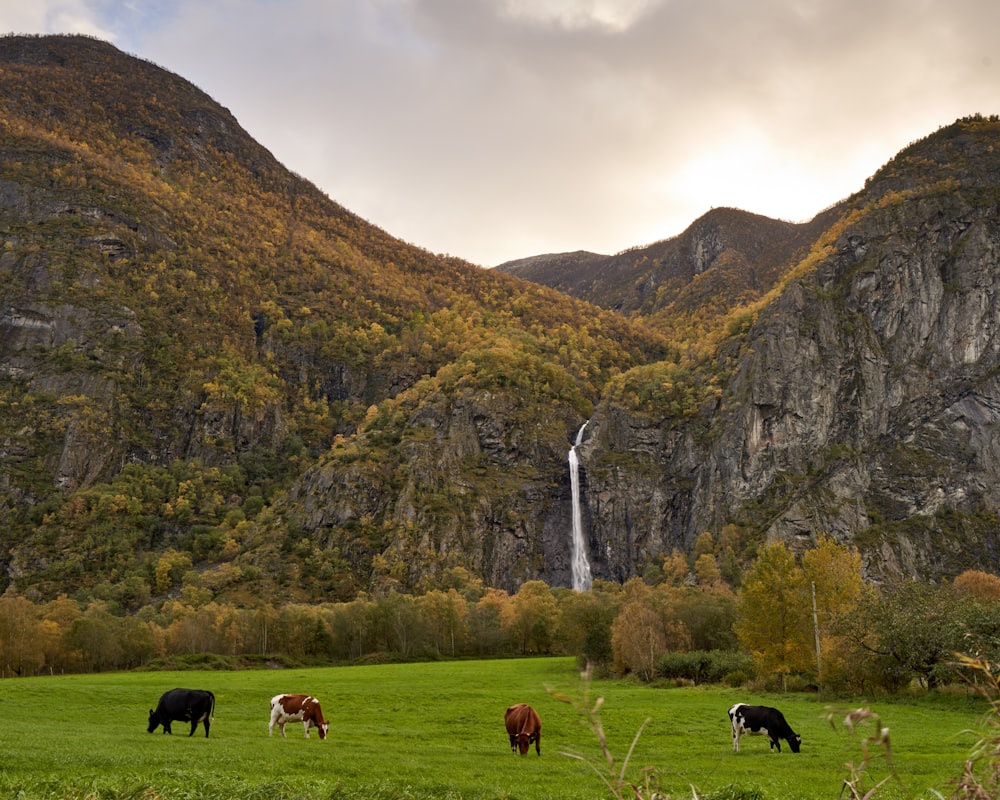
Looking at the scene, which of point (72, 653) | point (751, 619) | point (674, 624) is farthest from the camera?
point (72, 653)

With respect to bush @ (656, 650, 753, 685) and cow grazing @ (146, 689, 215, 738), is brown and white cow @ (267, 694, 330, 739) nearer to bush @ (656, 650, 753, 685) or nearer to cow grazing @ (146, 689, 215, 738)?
cow grazing @ (146, 689, 215, 738)

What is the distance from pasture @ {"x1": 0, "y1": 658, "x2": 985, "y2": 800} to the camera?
18.2 metres

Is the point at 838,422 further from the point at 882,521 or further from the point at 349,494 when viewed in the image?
the point at 349,494

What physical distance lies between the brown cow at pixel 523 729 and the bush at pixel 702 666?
138 feet

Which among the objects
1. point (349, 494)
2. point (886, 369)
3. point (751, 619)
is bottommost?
point (751, 619)

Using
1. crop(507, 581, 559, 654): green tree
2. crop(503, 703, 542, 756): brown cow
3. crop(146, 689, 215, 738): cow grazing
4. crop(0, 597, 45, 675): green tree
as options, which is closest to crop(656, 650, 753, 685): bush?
crop(503, 703, 542, 756): brown cow

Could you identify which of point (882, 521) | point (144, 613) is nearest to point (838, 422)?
point (882, 521)

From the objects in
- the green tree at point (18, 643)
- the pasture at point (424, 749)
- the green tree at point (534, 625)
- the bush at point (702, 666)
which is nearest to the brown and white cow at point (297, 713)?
the pasture at point (424, 749)

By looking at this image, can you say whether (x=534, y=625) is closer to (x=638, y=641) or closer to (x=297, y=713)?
(x=638, y=641)

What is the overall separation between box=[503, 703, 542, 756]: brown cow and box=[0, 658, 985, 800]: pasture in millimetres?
488

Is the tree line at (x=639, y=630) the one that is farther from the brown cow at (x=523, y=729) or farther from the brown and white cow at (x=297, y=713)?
the brown and white cow at (x=297, y=713)

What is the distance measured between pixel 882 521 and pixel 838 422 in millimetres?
31841

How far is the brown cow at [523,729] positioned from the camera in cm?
2838

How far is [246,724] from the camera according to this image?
36500 millimetres
